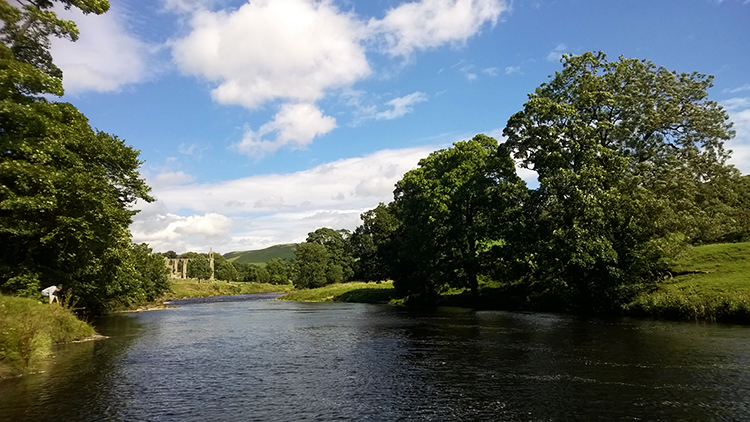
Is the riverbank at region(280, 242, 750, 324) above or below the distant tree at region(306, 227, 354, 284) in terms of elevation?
below

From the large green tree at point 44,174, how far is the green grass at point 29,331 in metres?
4.15

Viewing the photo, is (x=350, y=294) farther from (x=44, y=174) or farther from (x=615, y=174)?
(x=44, y=174)

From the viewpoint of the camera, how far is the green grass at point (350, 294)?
266 feet

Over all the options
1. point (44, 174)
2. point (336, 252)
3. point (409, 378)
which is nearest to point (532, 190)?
point (409, 378)

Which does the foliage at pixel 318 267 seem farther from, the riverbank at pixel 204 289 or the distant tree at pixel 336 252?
the riverbank at pixel 204 289

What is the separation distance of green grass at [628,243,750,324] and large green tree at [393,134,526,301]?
48.2 ft

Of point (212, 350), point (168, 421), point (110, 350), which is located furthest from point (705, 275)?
point (110, 350)

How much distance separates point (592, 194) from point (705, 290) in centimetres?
1075

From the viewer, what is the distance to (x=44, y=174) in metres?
27.8

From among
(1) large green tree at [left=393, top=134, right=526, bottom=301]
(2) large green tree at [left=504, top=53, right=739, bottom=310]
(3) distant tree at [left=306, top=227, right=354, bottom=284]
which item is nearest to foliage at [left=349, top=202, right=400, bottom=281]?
(3) distant tree at [left=306, top=227, right=354, bottom=284]

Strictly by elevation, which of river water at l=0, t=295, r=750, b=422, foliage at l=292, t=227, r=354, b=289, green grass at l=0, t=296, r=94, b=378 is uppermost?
foliage at l=292, t=227, r=354, b=289

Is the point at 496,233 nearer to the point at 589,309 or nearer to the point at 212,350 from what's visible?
the point at 589,309

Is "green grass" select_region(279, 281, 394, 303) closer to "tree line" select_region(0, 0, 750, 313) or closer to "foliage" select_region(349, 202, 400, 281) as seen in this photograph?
"foliage" select_region(349, 202, 400, 281)

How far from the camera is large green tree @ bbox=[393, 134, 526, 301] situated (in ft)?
162
